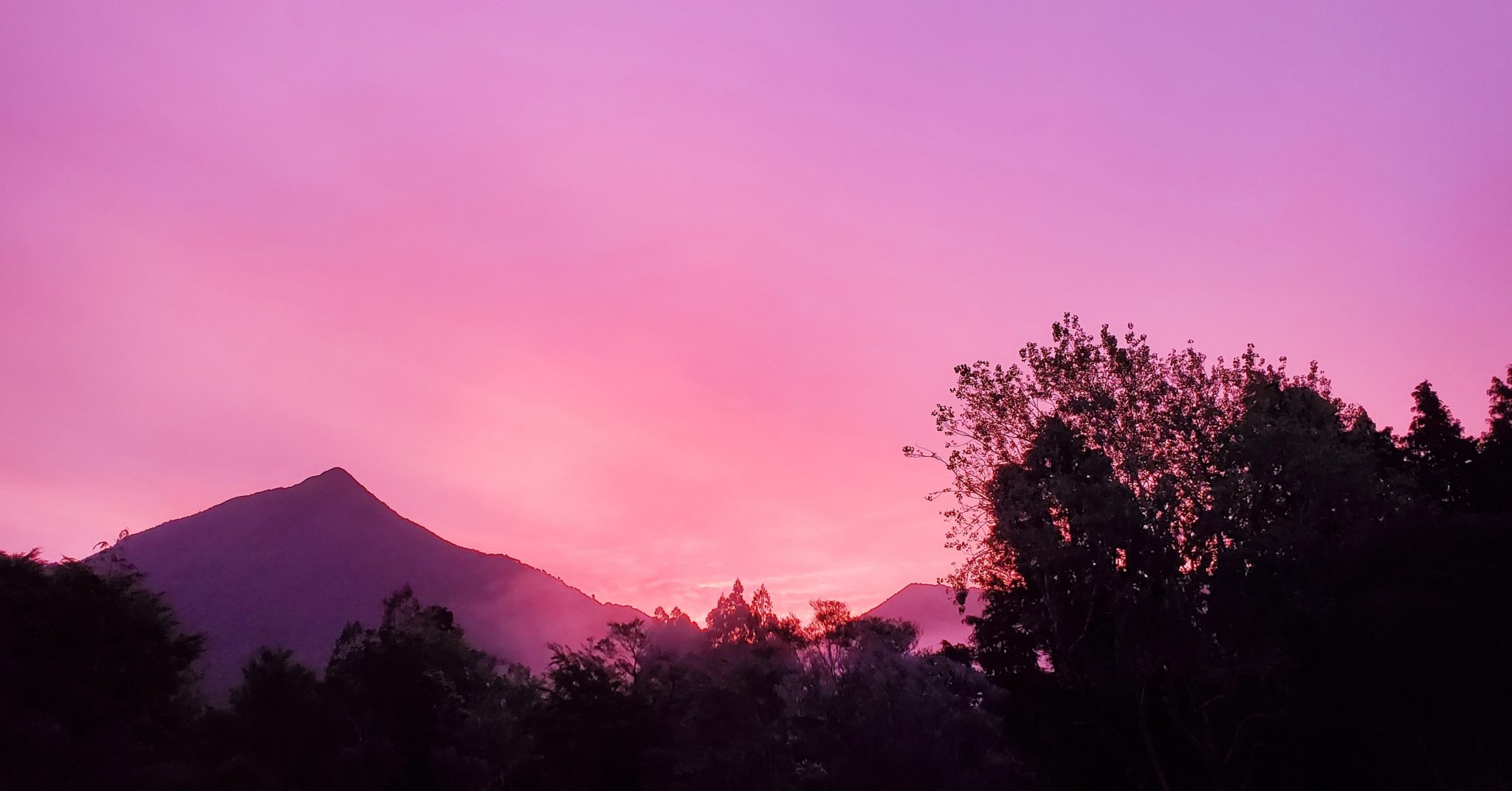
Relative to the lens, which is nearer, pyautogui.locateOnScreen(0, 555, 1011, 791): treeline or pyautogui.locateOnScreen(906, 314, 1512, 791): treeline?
pyautogui.locateOnScreen(906, 314, 1512, 791): treeline

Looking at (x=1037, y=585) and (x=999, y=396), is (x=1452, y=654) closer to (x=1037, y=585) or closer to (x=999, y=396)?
(x=1037, y=585)

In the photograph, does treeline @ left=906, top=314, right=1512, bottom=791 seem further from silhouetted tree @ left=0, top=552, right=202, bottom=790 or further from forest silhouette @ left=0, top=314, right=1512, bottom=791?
silhouetted tree @ left=0, top=552, right=202, bottom=790

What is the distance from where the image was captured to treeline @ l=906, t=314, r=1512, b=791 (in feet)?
110

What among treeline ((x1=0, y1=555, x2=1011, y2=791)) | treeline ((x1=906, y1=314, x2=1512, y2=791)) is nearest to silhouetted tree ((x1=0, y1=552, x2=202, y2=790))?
treeline ((x1=0, y1=555, x2=1011, y2=791))

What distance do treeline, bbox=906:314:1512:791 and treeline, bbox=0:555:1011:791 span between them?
1235cm

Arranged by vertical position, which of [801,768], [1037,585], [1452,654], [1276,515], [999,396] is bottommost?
[801,768]

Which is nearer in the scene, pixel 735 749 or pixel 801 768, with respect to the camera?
pixel 801 768

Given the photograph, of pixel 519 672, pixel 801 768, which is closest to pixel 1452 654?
pixel 801 768

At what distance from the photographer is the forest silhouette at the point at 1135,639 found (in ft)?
112

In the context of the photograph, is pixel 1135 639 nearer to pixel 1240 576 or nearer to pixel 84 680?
pixel 1240 576

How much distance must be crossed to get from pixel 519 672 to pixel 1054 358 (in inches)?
2703

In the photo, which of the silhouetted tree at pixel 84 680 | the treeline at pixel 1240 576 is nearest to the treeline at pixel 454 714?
the silhouetted tree at pixel 84 680

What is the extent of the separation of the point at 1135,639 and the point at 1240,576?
16.9ft

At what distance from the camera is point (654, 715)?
5575 cm
